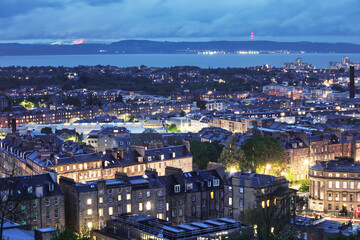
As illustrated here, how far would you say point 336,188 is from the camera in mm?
45219

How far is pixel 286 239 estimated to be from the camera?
85.8 ft

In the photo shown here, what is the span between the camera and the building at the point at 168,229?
26141 millimetres

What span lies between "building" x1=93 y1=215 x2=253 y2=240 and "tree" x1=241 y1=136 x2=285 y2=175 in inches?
923

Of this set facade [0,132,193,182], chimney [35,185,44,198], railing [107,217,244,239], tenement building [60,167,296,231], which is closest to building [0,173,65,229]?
chimney [35,185,44,198]

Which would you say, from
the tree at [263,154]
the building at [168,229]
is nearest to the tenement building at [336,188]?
the tree at [263,154]

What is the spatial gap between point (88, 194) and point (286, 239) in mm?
12118

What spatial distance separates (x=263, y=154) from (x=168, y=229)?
2688 centimetres

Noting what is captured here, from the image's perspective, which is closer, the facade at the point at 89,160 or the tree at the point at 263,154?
the facade at the point at 89,160

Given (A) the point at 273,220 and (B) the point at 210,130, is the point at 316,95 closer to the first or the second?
(B) the point at 210,130

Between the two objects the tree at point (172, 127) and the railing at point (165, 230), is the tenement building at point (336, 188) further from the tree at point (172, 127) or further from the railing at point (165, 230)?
the tree at point (172, 127)

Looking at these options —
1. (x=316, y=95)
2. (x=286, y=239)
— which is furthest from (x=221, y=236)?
(x=316, y=95)

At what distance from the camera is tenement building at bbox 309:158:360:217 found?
4466 cm

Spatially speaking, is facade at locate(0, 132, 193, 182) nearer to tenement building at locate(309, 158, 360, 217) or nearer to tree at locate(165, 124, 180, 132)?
tenement building at locate(309, 158, 360, 217)

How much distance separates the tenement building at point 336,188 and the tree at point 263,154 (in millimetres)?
6634
